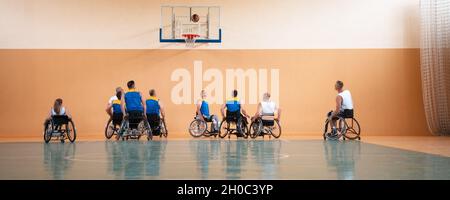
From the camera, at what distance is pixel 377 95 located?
11555 mm

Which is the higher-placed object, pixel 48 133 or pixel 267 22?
pixel 267 22

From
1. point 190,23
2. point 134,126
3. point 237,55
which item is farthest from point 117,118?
point 237,55

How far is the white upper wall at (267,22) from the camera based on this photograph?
1153 centimetres

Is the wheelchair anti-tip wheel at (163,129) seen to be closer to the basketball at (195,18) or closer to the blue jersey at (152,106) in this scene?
the blue jersey at (152,106)

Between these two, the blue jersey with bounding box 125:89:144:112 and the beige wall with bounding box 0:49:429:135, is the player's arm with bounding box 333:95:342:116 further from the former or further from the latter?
the blue jersey with bounding box 125:89:144:112

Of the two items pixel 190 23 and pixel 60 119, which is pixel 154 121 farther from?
pixel 190 23

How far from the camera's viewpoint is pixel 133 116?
333 inches

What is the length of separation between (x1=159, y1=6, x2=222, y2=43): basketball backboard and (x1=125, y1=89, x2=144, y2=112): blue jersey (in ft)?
9.82

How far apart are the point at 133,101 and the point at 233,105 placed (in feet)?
6.10

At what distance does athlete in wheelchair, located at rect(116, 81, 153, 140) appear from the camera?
27.7 ft

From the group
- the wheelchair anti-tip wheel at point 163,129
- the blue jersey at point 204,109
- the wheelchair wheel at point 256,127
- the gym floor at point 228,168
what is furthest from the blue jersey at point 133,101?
the gym floor at point 228,168

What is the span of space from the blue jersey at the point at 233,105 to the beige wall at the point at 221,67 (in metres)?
1.99
